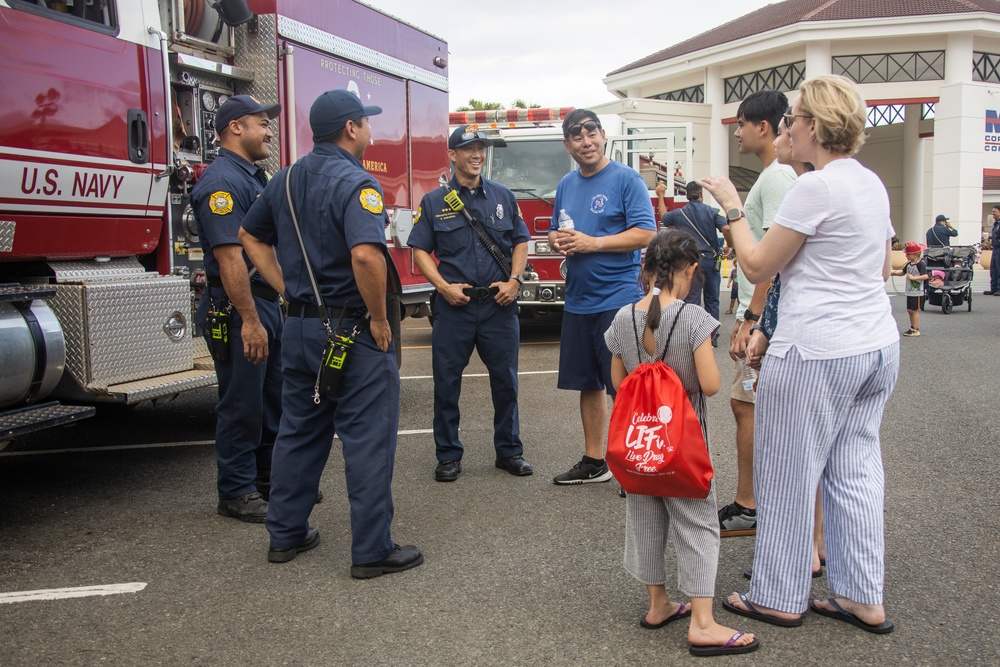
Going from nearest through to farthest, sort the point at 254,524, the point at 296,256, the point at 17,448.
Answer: the point at 296,256, the point at 254,524, the point at 17,448

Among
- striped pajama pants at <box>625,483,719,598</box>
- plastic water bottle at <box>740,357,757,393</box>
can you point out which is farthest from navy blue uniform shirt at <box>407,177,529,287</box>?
striped pajama pants at <box>625,483,719,598</box>

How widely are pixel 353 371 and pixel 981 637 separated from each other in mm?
2648

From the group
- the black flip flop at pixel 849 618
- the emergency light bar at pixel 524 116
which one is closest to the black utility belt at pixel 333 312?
the black flip flop at pixel 849 618

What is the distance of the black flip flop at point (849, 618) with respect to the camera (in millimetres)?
3146

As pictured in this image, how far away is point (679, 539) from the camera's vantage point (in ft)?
10.1

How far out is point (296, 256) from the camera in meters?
3.83

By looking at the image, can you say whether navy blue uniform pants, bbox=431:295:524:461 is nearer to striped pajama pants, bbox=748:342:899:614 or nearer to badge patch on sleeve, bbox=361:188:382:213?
badge patch on sleeve, bbox=361:188:382:213

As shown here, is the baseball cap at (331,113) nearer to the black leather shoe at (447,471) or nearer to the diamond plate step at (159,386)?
the diamond plate step at (159,386)

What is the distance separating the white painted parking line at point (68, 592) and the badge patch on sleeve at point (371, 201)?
1.90 m

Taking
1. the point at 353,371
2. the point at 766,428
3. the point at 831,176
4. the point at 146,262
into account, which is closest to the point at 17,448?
the point at 146,262

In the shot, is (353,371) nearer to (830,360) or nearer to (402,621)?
(402,621)

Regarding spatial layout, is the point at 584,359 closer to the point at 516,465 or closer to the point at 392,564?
the point at 516,465

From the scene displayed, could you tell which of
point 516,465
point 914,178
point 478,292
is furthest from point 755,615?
point 914,178

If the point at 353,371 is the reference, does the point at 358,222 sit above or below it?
above
